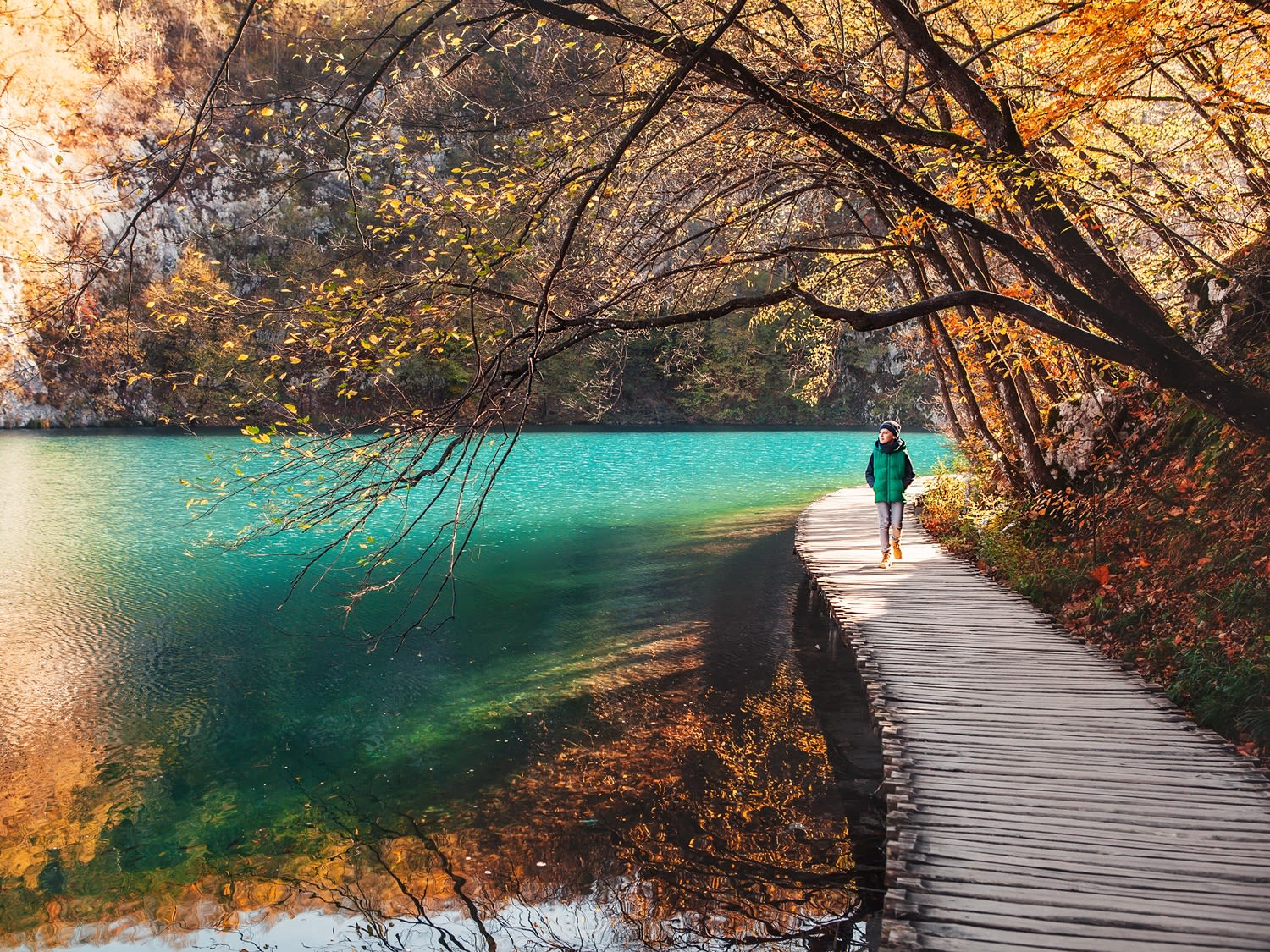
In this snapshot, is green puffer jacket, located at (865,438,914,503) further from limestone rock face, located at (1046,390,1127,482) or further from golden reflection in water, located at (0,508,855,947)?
golden reflection in water, located at (0,508,855,947)

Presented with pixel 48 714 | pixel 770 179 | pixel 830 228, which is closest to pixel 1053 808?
pixel 770 179

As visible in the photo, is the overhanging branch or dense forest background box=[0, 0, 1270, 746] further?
the overhanging branch

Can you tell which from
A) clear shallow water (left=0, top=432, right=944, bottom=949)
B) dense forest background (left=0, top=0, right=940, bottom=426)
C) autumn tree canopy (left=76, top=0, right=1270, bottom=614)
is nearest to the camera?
dense forest background (left=0, top=0, right=940, bottom=426)

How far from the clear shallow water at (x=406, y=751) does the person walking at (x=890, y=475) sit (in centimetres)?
203

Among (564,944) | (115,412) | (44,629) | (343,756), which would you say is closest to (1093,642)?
(564,944)

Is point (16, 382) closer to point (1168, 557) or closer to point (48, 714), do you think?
point (48, 714)

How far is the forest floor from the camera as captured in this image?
656 centimetres

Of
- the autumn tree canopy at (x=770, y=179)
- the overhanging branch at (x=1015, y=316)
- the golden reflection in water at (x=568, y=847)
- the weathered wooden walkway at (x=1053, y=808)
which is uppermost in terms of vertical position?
the autumn tree canopy at (x=770, y=179)

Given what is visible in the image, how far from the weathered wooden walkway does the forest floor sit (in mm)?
475

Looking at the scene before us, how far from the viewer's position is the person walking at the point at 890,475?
10.9 m

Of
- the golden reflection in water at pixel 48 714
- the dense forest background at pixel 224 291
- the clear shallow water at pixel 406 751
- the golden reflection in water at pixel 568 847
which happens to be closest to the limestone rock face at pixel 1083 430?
the dense forest background at pixel 224 291

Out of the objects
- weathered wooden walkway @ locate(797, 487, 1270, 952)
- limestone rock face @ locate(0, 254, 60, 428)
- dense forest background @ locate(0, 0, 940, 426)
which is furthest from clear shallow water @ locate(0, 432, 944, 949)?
limestone rock face @ locate(0, 254, 60, 428)

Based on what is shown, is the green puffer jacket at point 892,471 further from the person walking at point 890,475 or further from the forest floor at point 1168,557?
the forest floor at point 1168,557

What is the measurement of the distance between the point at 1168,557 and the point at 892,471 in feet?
10.2
